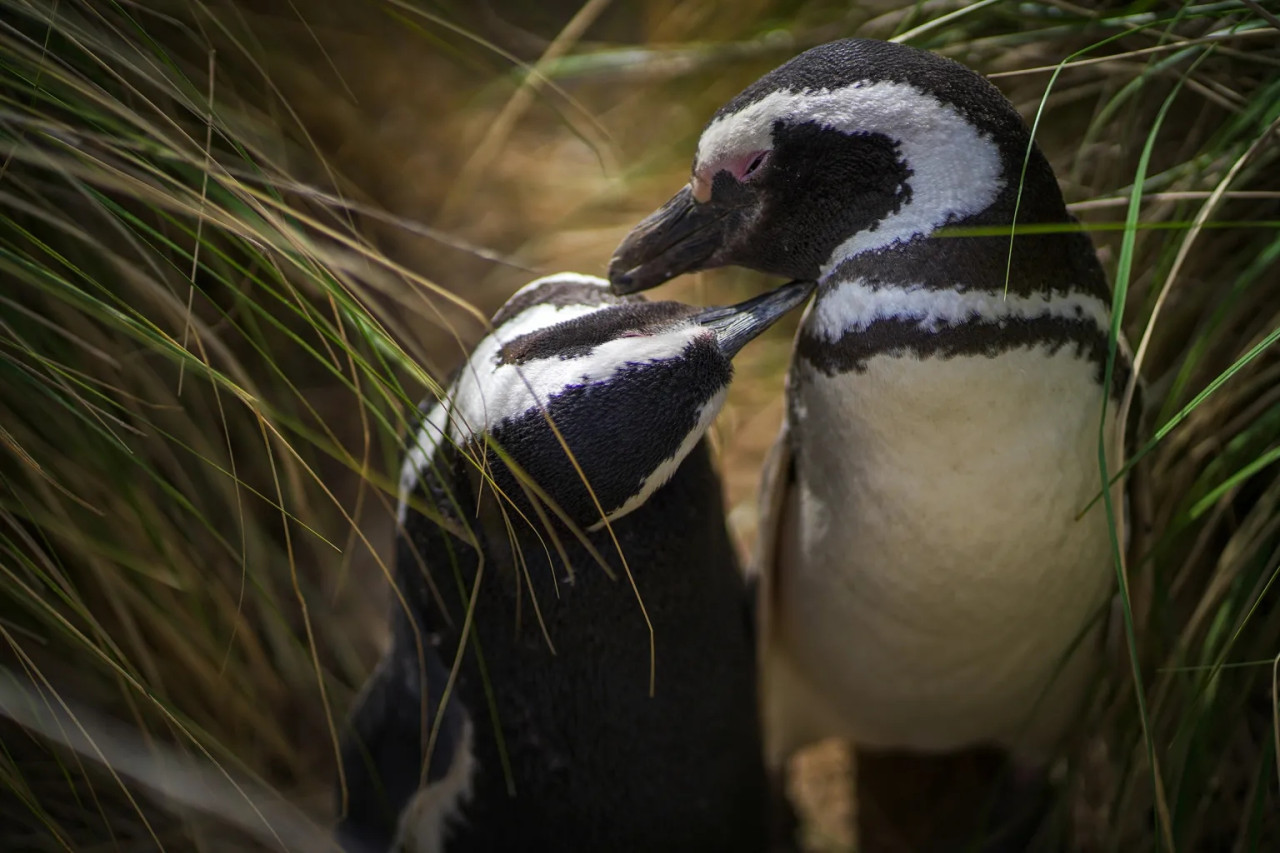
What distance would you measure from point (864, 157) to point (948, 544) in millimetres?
405

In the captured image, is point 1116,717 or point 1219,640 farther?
point 1116,717

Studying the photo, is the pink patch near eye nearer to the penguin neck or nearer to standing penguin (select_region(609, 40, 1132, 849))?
standing penguin (select_region(609, 40, 1132, 849))

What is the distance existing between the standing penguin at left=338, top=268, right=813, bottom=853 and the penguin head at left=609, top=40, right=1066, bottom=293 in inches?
3.6

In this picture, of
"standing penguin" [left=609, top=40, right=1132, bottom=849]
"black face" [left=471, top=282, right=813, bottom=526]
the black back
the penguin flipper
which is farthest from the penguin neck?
the penguin flipper

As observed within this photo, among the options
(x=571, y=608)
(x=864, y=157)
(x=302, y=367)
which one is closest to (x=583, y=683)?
(x=571, y=608)

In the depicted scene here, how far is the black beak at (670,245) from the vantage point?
115cm

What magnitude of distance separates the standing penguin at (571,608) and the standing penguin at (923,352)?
0.31 ft

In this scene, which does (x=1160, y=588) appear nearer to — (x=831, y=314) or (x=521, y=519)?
(x=831, y=314)

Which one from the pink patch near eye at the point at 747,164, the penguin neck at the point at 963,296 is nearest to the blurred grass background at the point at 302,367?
the penguin neck at the point at 963,296

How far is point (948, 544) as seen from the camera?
3.65 feet

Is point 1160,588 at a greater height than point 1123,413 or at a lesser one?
lesser

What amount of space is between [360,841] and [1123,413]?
3.54 ft

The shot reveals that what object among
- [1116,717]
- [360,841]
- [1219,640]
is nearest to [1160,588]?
[1219,640]

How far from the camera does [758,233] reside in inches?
43.3
